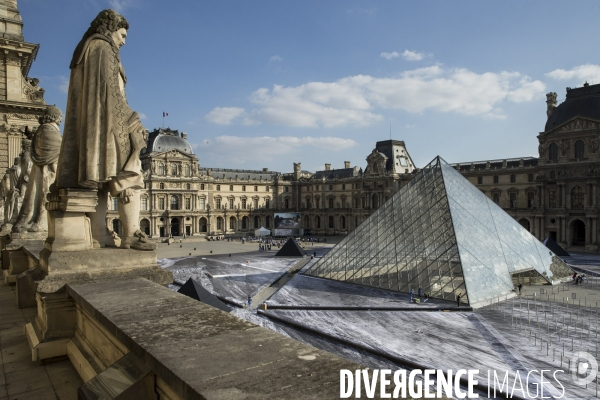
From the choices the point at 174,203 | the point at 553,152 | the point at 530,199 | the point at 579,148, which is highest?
the point at 579,148

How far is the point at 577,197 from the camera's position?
39312 millimetres

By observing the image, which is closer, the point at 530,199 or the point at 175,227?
the point at 530,199

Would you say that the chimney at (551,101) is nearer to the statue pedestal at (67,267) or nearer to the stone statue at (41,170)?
the stone statue at (41,170)

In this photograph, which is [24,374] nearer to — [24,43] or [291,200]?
[24,43]

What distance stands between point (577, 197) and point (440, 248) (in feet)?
83.1

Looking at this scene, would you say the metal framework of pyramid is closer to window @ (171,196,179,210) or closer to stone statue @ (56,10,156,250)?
stone statue @ (56,10,156,250)

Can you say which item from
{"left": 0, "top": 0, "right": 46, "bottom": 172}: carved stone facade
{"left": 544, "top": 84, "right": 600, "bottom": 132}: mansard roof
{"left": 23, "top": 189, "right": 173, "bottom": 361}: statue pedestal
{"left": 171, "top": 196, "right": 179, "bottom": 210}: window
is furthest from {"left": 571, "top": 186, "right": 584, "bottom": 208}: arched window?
{"left": 171, "top": 196, "right": 179, "bottom": 210}: window

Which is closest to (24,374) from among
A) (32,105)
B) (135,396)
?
(135,396)

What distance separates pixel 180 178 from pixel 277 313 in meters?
42.2

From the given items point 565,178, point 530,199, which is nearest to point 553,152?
point 565,178

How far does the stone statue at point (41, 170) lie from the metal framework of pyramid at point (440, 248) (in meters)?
17.3

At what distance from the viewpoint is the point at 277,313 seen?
706 inches

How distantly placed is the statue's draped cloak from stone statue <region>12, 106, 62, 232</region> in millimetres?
1253

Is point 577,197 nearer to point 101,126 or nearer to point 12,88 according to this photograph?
point 12,88
